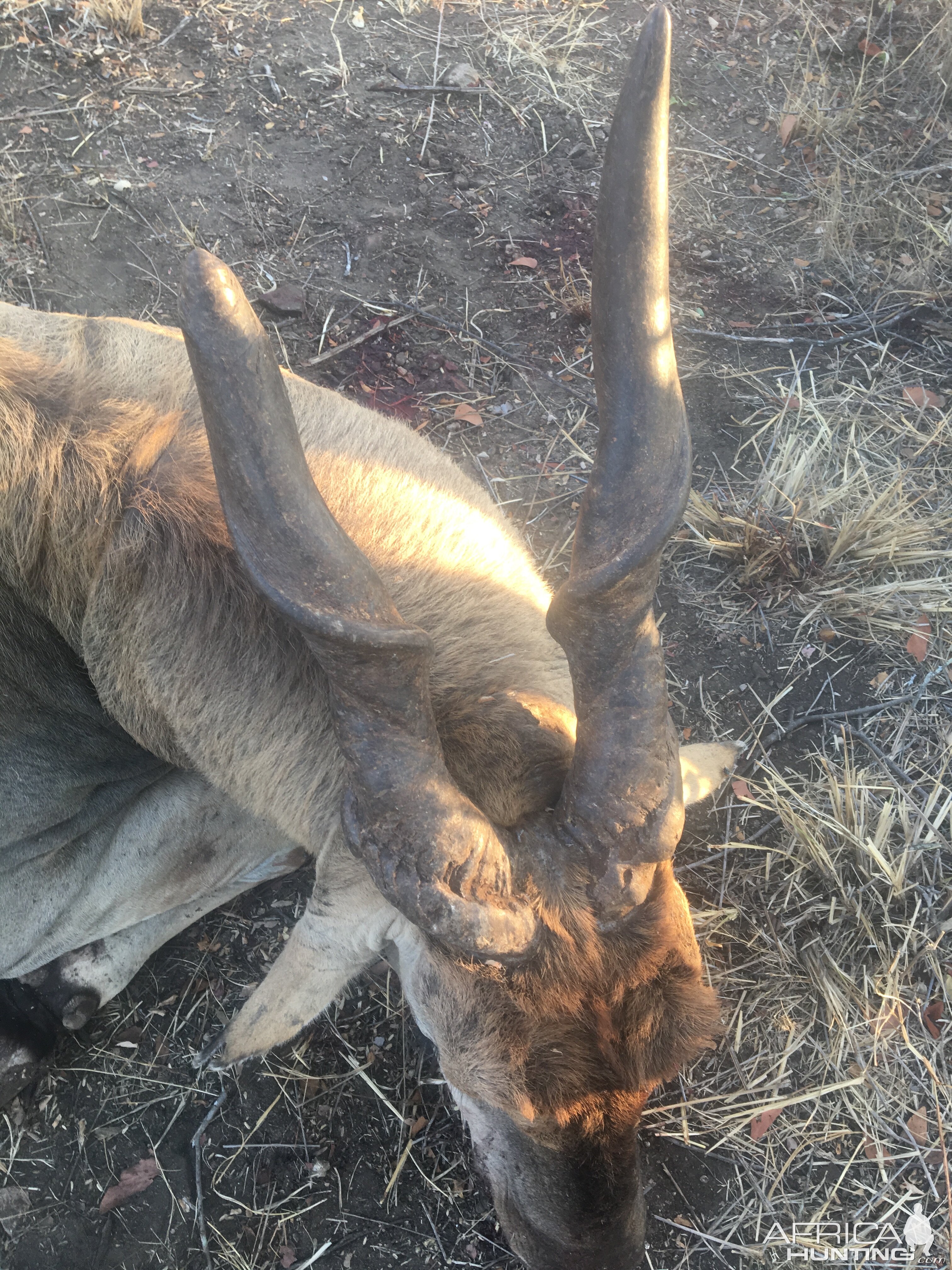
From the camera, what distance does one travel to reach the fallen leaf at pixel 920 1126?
163 inches

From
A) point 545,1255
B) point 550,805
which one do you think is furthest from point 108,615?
point 545,1255

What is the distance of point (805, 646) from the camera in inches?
205

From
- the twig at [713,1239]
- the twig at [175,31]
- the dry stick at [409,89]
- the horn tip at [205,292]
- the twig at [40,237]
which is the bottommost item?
the twig at [713,1239]

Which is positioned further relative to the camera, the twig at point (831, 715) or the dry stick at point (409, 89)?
the dry stick at point (409, 89)

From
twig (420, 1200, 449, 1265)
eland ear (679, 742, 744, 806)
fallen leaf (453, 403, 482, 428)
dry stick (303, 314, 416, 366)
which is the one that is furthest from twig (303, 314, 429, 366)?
twig (420, 1200, 449, 1265)

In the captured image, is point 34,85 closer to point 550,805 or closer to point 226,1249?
point 550,805

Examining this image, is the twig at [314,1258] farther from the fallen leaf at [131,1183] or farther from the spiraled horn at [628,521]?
the spiraled horn at [628,521]

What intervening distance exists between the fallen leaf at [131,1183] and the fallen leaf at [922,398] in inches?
236

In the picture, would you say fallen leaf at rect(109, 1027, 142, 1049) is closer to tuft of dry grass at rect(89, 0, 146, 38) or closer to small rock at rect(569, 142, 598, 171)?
small rock at rect(569, 142, 598, 171)

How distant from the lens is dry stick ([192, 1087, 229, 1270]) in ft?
13.9

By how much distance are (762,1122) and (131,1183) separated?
2.95 metres

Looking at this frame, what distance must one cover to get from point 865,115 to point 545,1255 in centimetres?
750

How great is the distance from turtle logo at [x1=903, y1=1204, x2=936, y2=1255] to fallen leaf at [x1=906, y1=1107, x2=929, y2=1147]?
273 millimetres

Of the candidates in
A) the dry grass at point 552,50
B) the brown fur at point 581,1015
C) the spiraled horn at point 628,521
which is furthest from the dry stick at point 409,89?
the brown fur at point 581,1015
